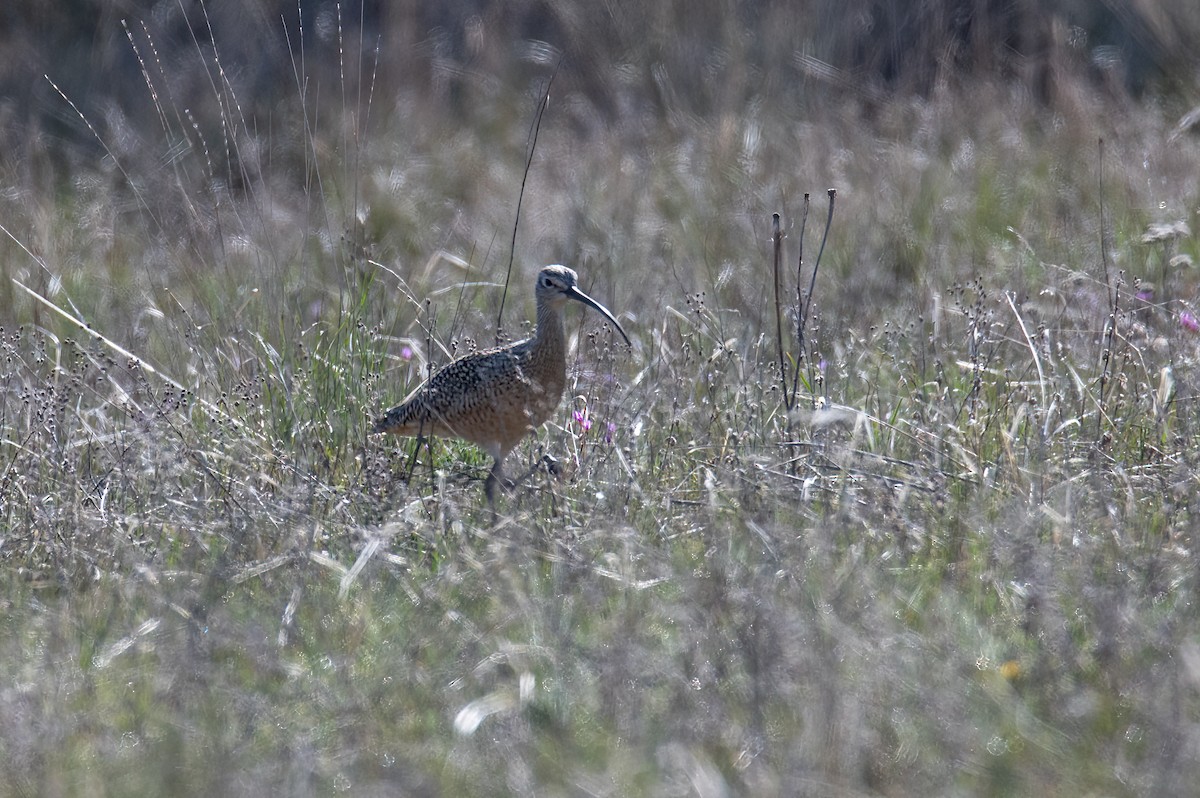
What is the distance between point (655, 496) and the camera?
4.62 metres

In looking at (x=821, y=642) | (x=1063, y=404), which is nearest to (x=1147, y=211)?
(x=1063, y=404)

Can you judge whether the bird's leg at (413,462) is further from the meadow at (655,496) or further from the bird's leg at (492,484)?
the bird's leg at (492,484)

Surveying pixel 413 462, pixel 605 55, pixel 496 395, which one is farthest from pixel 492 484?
pixel 605 55

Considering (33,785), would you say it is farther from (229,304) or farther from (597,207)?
(597,207)

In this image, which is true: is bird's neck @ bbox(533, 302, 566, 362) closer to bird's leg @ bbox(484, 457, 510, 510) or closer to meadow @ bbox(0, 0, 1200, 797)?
meadow @ bbox(0, 0, 1200, 797)

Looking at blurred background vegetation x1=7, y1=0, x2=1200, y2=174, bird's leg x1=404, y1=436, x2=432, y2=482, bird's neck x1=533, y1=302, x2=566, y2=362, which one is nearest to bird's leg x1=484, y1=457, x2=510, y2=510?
bird's leg x1=404, y1=436, x2=432, y2=482

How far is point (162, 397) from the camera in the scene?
218 inches

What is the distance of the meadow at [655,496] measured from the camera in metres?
3.34

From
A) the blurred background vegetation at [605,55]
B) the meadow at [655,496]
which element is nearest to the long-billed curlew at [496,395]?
the meadow at [655,496]

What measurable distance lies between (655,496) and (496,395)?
0.91m

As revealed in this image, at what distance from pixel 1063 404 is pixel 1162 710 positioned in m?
1.94

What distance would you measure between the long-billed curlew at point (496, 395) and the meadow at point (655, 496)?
0.10m

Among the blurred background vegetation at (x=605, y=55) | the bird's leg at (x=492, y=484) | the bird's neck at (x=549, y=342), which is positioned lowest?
the blurred background vegetation at (x=605, y=55)

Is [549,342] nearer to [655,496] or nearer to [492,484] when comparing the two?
[492,484]
